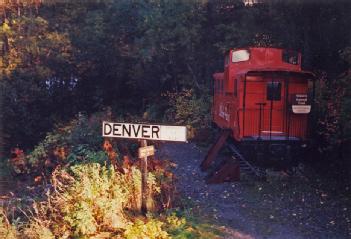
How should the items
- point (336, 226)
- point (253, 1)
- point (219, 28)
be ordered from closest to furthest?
point (336, 226)
point (253, 1)
point (219, 28)

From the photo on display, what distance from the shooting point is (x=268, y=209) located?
8.06 metres

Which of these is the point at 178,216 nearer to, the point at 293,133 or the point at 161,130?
the point at 161,130

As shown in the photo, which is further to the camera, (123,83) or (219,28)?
(123,83)

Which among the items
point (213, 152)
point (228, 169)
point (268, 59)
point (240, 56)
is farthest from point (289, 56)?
point (228, 169)

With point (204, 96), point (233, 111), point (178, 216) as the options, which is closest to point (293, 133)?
point (233, 111)

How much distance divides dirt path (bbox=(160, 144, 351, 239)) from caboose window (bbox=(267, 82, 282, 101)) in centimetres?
267

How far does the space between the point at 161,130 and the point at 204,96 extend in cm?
1225

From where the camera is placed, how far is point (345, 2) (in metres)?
12.5

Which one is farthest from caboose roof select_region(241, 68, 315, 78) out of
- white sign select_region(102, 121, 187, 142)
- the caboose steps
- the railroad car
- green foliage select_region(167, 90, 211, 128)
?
green foliage select_region(167, 90, 211, 128)

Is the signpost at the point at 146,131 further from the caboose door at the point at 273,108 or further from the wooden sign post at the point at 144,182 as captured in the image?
the caboose door at the point at 273,108

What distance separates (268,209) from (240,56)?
5483 mm

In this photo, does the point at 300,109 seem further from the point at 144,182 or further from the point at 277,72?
the point at 144,182

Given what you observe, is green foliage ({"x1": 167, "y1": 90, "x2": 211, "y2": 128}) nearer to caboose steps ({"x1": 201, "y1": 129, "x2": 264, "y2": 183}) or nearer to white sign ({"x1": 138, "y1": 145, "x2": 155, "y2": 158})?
caboose steps ({"x1": 201, "y1": 129, "x2": 264, "y2": 183})

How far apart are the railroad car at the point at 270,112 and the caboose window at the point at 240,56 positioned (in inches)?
19.9
